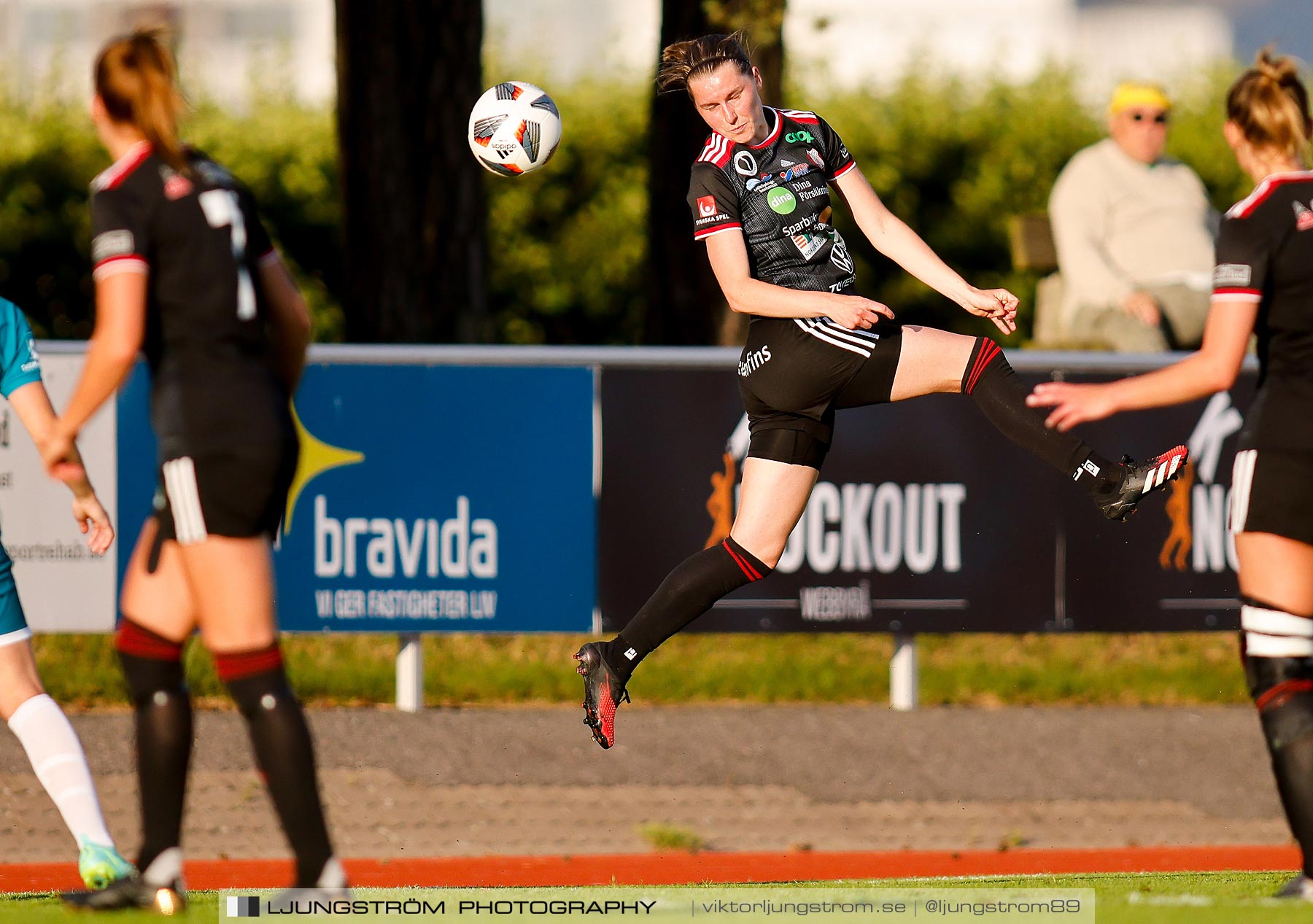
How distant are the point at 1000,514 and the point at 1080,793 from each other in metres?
1.51

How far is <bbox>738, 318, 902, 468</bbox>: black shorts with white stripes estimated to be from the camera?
257 inches

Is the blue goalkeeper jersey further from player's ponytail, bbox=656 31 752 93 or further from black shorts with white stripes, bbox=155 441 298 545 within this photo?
player's ponytail, bbox=656 31 752 93

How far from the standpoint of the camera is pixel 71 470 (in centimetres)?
517

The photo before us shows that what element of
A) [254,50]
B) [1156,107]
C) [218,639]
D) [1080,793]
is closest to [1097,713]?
[1080,793]

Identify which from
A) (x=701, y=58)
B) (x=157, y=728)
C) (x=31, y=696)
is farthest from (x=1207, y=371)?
(x=31, y=696)

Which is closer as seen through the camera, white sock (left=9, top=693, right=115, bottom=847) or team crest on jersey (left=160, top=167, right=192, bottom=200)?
team crest on jersey (left=160, top=167, right=192, bottom=200)

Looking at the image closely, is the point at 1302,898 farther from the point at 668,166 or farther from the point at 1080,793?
the point at 668,166

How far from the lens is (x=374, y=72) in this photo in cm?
1234

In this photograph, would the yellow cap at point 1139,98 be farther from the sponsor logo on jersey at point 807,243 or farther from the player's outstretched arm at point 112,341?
the player's outstretched arm at point 112,341

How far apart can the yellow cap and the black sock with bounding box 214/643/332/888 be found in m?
8.14

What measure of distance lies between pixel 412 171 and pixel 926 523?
13.9 feet

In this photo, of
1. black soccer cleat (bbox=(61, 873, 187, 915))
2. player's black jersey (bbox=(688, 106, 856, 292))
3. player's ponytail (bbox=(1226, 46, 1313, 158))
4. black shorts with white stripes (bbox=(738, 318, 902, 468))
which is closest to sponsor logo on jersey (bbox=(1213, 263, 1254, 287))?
player's ponytail (bbox=(1226, 46, 1313, 158))

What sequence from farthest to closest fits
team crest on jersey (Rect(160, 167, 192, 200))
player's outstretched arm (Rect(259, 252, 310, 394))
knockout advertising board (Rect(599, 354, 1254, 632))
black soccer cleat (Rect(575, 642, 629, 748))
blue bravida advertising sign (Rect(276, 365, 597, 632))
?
knockout advertising board (Rect(599, 354, 1254, 632)), blue bravida advertising sign (Rect(276, 365, 597, 632)), black soccer cleat (Rect(575, 642, 629, 748)), player's outstretched arm (Rect(259, 252, 310, 394)), team crest on jersey (Rect(160, 167, 192, 200))

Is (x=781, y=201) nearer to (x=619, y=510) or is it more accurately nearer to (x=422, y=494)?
(x=619, y=510)
